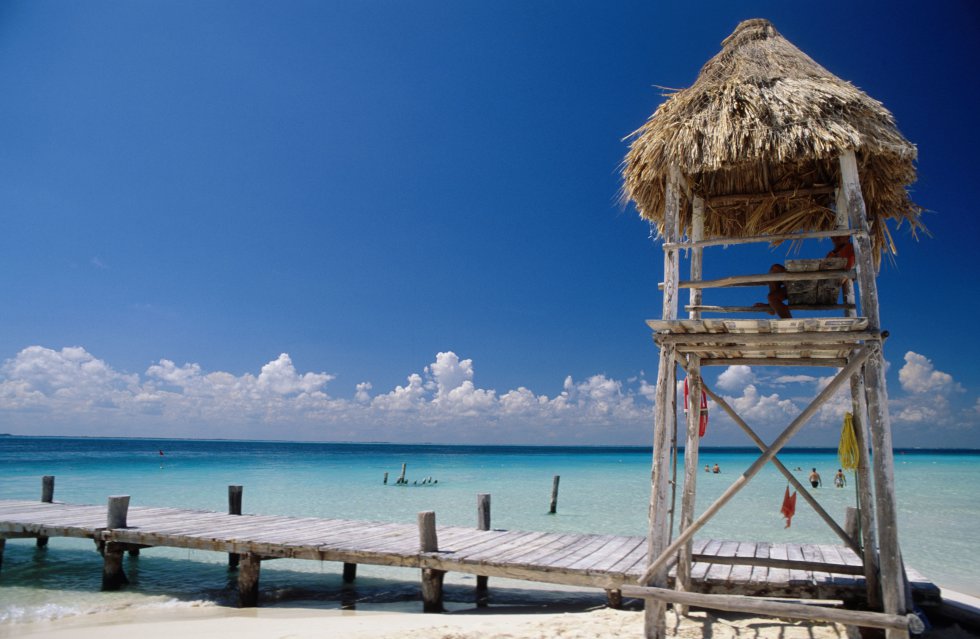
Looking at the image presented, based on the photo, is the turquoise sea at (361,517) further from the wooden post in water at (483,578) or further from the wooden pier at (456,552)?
the wooden pier at (456,552)

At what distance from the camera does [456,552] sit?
25.7 ft

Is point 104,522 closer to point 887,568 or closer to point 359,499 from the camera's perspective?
point 887,568

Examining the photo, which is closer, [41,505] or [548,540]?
[548,540]

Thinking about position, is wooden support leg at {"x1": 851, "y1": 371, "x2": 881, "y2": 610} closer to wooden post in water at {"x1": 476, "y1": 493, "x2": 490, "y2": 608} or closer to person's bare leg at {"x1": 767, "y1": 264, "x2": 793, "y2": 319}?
person's bare leg at {"x1": 767, "y1": 264, "x2": 793, "y2": 319}

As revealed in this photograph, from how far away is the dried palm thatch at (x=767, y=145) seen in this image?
548 cm

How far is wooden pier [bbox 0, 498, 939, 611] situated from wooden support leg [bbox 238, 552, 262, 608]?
0.01m

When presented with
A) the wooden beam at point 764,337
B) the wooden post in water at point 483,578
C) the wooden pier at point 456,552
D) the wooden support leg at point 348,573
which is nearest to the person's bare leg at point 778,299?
the wooden beam at point 764,337

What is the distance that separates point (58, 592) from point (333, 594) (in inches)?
167

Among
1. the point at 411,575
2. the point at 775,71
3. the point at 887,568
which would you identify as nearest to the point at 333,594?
the point at 411,575

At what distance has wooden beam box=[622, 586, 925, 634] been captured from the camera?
464cm

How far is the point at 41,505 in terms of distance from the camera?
39.6 ft

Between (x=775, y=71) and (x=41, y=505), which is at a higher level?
(x=775, y=71)

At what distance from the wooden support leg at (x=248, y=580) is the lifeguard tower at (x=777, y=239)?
18.9 feet

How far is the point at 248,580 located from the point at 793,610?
707 cm
